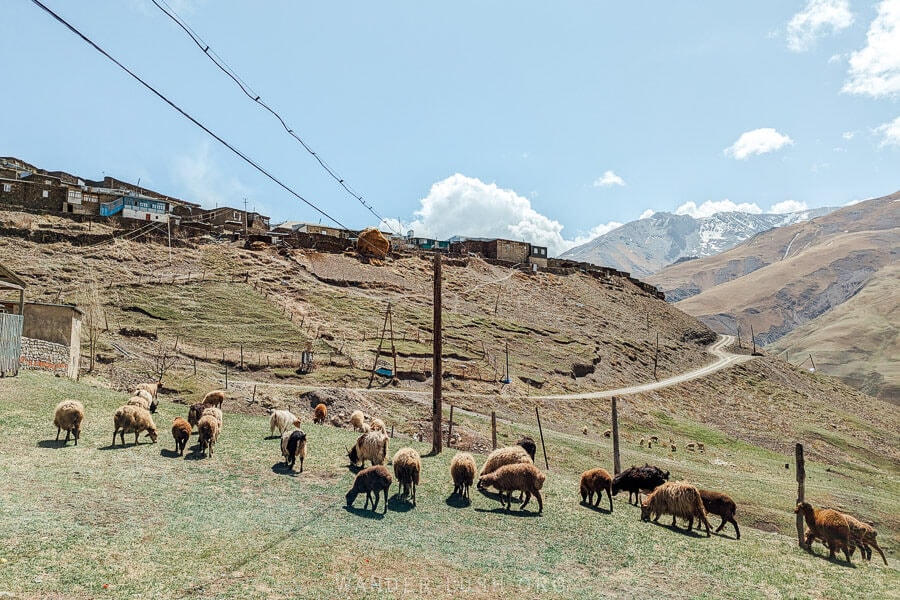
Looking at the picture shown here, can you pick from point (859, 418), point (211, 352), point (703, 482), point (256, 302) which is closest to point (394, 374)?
point (211, 352)

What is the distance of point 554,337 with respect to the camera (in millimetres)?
68062

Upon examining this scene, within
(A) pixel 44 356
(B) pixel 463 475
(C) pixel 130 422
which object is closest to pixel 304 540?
(B) pixel 463 475

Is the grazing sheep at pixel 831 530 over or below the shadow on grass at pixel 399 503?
below

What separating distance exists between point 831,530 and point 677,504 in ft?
12.6

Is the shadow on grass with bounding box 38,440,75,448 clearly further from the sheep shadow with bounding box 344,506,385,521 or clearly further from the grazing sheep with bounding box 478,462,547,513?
the grazing sheep with bounding box 478,462,547,513

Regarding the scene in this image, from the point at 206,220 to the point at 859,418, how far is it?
299 feet

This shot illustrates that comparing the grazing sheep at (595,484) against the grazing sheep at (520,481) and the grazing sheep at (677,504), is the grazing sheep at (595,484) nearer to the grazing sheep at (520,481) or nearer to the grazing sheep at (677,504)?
the grazing sheep at (677,504)

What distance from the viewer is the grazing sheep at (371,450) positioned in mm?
16297

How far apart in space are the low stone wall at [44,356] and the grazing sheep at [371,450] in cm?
1803

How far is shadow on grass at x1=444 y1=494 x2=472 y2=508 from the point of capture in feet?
47.3

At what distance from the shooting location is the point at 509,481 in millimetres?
14773

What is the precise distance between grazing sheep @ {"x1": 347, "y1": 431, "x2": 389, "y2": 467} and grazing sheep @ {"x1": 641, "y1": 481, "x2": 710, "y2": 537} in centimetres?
738

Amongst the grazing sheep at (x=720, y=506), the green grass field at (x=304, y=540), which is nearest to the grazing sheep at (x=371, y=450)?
the green grass field at (x=304, y=540)

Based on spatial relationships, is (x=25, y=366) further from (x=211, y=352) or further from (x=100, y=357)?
(x=211, y=352)
